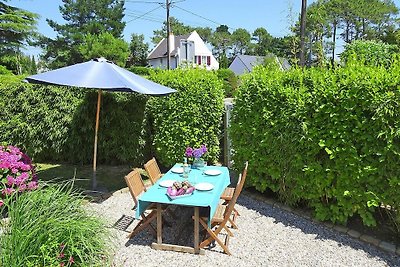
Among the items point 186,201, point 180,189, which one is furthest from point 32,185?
point 186,201

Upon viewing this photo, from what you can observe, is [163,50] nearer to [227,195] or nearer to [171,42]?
[171,42]

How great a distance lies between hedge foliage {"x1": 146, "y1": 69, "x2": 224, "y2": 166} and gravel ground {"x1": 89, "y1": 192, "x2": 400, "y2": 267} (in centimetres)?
203

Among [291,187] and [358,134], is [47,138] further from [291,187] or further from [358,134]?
[358,134]

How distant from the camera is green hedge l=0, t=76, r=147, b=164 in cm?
719

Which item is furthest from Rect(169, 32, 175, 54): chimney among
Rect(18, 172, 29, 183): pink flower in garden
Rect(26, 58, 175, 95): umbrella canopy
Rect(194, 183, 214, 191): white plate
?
Rect(194, 183, 214, 191): white plate

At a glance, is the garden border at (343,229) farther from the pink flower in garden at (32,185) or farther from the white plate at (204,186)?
the pink flower in garden at (32,185)

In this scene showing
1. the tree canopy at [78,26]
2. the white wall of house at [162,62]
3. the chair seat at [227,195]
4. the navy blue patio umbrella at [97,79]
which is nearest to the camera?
the chair seat at [227,195]

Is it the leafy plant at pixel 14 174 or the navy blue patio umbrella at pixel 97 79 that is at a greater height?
the navy blue patio umbrella at pixel 97 79

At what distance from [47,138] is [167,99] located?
11.0 feet

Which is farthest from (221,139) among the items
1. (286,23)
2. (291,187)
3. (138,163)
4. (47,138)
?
(47,138)

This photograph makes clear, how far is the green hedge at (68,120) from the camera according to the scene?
23.6 ft

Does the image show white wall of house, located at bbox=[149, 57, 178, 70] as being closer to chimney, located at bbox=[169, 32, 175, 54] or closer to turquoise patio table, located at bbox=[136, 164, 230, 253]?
chimney, located at bbox=[169, 32, 175, 54]

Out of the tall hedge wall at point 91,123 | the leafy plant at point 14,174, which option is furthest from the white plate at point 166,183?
the tall hedge wall at point 91,123

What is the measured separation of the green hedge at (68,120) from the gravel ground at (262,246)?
8.69 ft
